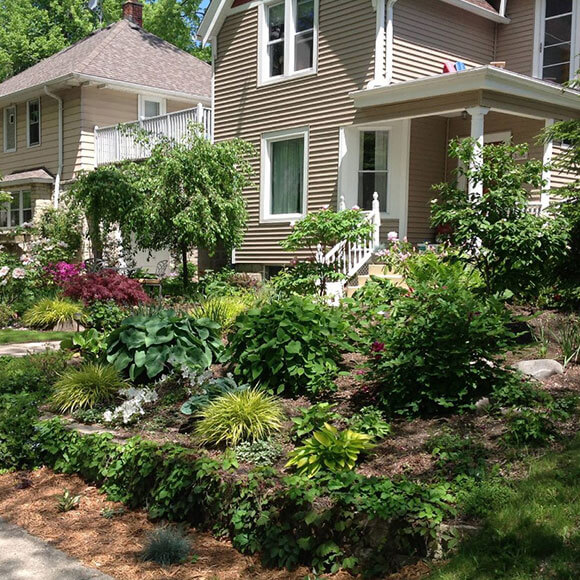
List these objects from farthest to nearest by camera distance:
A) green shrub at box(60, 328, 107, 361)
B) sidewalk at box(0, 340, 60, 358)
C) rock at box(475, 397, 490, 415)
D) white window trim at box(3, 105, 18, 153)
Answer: white window trim at box(3, 105, 18, 153) → sidewalk at box(0, 340, 60, 358) → green shrub at box(60, 328, 107, 361) → rock at box(475, 397, 490, 415)

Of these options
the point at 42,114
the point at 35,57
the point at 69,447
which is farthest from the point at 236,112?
the point at 35,57

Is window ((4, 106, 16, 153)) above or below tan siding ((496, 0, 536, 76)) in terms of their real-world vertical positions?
below

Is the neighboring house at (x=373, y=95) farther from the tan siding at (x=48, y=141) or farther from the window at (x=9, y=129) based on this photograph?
the window at (x=9, y=129)

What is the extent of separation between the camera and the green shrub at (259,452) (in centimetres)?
459

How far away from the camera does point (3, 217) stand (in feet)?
79.0

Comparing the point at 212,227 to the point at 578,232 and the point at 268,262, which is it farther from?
the point at 578,232

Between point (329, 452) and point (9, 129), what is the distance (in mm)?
23239

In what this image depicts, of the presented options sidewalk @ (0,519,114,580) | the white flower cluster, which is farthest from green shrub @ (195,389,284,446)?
sidewalk @ (0,519,114,580)

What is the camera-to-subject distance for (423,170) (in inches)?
548

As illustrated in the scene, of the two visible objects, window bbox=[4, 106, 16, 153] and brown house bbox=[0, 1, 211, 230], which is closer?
brown house bbox=[0, 1, 211, 230]

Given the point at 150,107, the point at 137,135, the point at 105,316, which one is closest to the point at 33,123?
the point at 150,107

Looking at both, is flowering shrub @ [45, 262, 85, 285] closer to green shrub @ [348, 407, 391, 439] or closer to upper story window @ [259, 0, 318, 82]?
upper story window @ [259, 0, 318, 82]

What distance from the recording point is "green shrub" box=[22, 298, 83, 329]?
1120cm

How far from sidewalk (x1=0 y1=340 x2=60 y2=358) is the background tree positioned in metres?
25.4
